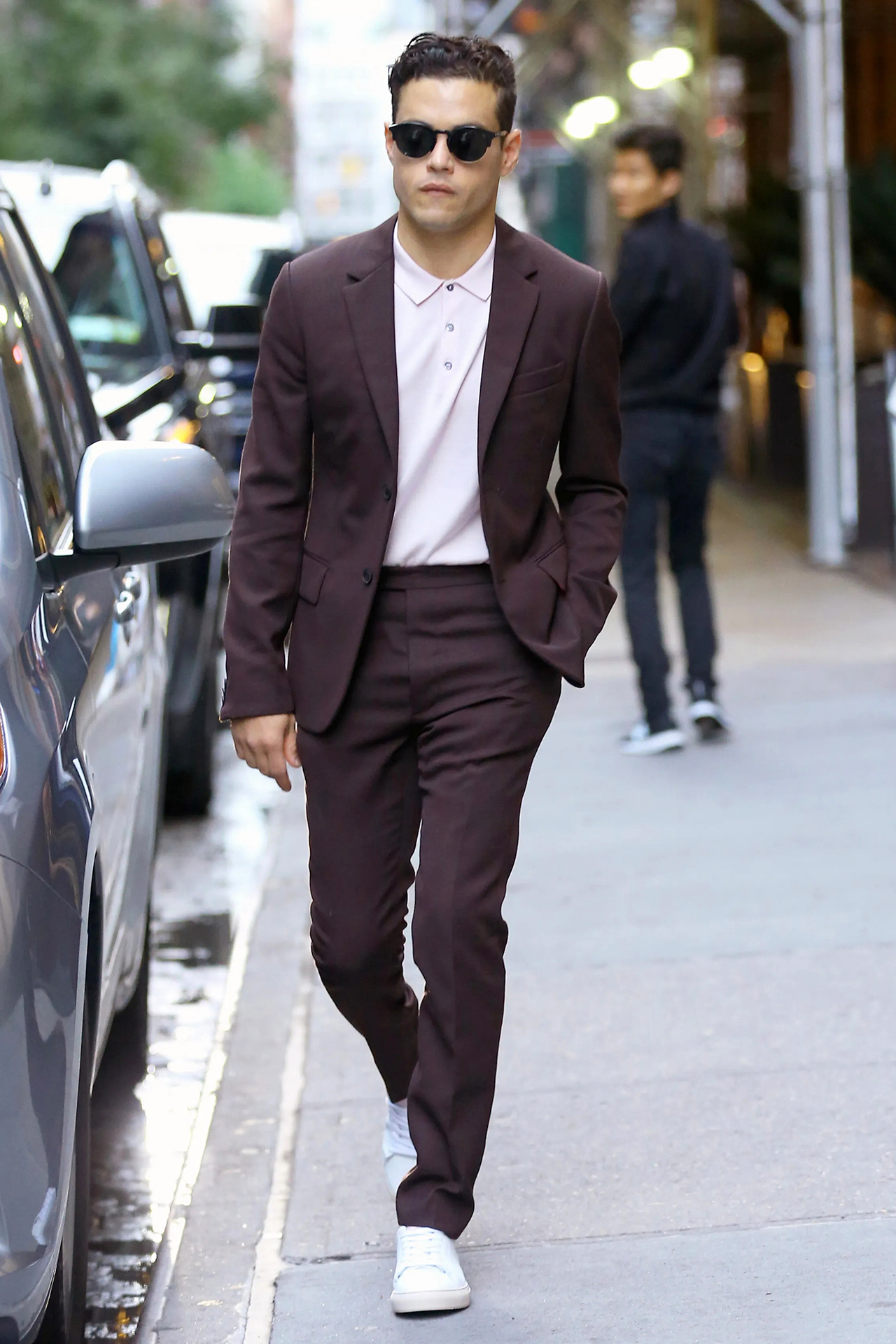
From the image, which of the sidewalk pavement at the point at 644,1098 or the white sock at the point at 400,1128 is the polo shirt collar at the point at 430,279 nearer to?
the white sock at the point at 400,1128

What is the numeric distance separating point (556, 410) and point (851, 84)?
20.3 m

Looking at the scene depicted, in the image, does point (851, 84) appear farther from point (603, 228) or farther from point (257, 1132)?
point (257, 1132)

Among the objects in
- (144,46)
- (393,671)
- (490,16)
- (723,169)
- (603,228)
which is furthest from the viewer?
(723,169)

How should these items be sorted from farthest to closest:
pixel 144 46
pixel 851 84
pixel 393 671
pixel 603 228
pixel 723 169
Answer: pixel 723 169 < pixel 144 46 < pixel 603 228 < pixel 851 84 < pixel 393 671

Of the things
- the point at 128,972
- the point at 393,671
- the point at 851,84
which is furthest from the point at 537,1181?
the point at 851,84

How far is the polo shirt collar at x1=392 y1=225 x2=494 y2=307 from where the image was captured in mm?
3246

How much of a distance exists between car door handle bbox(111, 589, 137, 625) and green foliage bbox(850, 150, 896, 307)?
35.4 ft

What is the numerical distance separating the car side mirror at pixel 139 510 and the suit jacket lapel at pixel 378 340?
1.37ft

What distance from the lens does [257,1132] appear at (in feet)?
14.0

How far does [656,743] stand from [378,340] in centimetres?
438

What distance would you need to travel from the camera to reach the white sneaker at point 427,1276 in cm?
327

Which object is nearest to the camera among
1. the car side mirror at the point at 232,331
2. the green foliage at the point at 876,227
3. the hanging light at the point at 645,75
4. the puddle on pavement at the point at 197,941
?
the puddle on pavement at the point at 197,941

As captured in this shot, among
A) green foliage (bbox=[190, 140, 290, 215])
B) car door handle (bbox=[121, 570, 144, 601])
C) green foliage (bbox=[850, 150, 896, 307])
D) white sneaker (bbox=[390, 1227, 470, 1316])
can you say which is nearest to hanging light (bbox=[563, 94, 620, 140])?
green foliage (bbox=[850, 150, 896, 307])

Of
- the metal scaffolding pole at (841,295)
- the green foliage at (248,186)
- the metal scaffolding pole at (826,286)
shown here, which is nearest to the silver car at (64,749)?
the metal scaffolding pole at (826,286)
